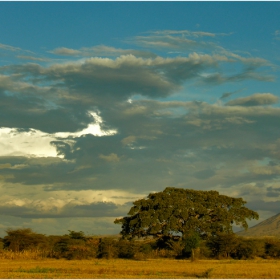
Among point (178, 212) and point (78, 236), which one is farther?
point (78, 236)

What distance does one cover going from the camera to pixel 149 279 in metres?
28.8

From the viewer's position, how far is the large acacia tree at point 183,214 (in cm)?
6131

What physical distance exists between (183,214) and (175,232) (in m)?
3.09

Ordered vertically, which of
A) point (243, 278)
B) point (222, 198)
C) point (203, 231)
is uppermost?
point (222, 198)

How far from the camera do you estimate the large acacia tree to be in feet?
201

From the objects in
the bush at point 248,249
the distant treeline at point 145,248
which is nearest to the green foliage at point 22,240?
the distant treeline at point 145,248

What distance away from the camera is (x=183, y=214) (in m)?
61.0

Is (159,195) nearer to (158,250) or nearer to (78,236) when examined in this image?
(158,250)

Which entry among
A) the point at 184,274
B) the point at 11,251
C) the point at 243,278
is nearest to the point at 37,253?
the point at 11,251

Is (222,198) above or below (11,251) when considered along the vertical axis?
above

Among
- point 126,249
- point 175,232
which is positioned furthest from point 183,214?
point 126,249

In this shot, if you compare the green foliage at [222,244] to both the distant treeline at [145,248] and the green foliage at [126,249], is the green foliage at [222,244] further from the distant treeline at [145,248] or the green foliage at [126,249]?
the green foliage at [126,249]

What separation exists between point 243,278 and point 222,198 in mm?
34223

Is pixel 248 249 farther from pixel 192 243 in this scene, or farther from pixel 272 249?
pixel 192 243
